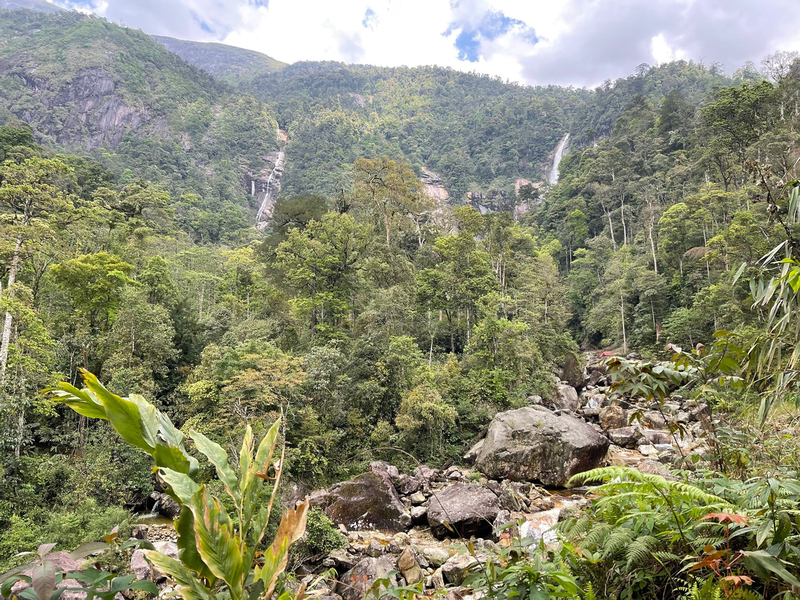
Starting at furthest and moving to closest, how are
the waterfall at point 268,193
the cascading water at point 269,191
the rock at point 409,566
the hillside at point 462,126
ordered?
1. the hillside at point 462,126
2. the waterfall at point 268,193
3. the cascading water at point 269,191
4. the rock at point 409,566

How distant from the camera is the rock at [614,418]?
1416 centimetres

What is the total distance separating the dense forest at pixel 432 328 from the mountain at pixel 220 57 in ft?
498

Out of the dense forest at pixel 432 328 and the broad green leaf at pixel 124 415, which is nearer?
the broad green leaf at pixel 124 415

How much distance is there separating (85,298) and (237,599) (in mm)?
15220

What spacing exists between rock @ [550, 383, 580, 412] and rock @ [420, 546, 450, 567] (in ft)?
34.4

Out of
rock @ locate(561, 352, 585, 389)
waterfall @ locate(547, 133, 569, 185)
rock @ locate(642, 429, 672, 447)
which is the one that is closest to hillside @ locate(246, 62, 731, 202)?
waterfall @ locate(547, 133, 569, 185)

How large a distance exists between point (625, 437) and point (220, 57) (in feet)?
720

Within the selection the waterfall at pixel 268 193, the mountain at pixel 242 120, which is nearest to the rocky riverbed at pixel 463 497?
the mountain at pixel 242 120

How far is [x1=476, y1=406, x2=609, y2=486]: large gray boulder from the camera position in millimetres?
10844

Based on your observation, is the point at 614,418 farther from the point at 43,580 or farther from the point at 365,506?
the point at 43,580

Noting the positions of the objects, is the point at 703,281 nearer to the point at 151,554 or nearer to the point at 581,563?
the point at 581,563

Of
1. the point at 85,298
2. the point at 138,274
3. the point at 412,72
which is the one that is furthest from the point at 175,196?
the point at 412,72

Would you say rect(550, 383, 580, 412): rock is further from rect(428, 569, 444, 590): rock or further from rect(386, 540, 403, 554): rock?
rect(428, 569, 444, 590): rock

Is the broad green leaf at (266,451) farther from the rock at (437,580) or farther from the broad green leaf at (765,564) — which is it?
the rock at (437,580)
